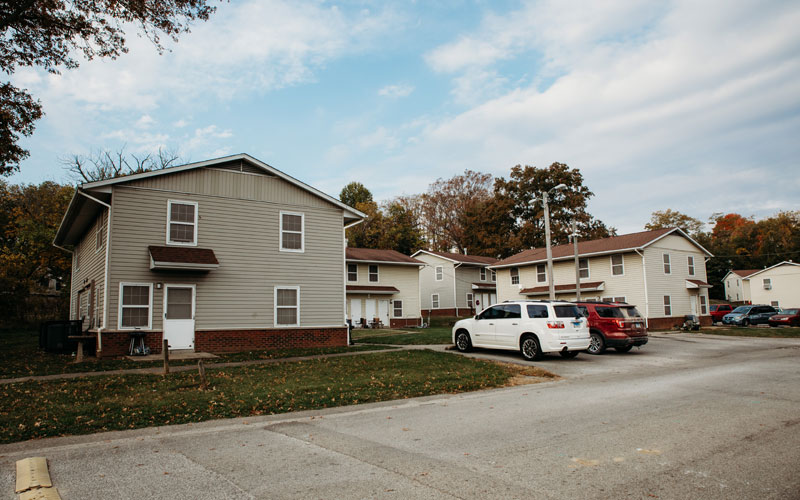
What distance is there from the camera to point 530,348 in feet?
52.0

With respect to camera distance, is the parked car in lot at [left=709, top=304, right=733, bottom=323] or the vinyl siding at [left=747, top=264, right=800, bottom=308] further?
the vinyl siding at [left=747, top=264, right=800, bottom=308]

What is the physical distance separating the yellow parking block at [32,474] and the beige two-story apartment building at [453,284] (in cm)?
3785

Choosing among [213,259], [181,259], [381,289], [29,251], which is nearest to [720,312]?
[381,289]

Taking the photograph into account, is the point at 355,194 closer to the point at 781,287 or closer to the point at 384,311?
the point at 384,311

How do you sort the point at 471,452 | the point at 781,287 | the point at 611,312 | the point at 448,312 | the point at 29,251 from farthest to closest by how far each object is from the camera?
the point at 781,287
the point at 448,312
the point at 29,251
the point at 611,312
the point at 471,452

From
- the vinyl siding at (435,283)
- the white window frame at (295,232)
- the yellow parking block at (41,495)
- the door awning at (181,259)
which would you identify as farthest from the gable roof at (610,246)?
the yellow parking block at (41,495)

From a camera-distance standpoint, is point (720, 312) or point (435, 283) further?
point (435, 283)

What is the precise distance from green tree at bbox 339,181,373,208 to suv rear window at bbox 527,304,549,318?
48.8 meters

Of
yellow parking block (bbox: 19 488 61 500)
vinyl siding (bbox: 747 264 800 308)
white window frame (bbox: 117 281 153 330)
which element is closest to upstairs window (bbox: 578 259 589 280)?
white window frame (bbox: 117 281 153 330)

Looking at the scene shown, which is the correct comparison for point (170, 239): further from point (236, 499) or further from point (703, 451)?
point (703, 451)

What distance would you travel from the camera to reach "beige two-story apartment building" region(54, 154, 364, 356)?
56.3 feet

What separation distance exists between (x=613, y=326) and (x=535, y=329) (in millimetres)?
4092

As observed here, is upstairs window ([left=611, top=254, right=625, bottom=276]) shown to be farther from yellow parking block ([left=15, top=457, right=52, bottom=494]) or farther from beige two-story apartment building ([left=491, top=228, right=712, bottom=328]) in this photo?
yellow parking block ([left=15, top=457, right=52, bottom=494])

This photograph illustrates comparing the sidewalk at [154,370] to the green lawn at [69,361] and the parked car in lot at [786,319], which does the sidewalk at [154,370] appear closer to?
the green lawn at [69,361]
